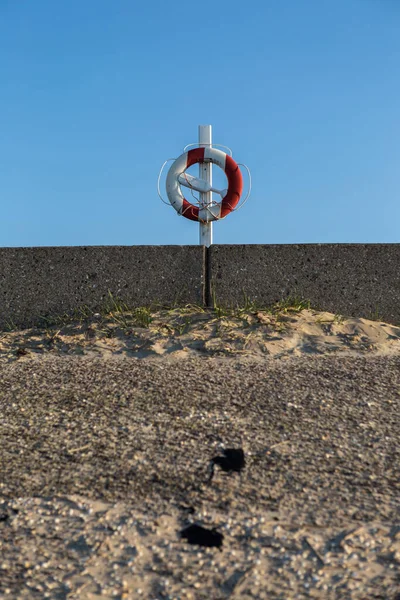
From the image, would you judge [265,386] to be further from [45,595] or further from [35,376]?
[45,595]

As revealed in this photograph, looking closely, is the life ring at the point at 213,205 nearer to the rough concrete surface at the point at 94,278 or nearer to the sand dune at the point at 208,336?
the rough concrete surface at the point at 94,278

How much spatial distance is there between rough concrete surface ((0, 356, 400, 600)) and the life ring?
2.89 metres

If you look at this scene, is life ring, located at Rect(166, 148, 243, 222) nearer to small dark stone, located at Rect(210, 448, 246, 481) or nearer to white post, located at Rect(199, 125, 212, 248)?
white post, located at Rect(199, 125, 212, 248)

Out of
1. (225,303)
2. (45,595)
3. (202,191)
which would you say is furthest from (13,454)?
(202,191)

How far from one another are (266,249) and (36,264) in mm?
1834

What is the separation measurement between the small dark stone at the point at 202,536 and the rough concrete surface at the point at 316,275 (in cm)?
281

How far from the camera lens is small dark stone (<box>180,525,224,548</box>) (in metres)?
1.83

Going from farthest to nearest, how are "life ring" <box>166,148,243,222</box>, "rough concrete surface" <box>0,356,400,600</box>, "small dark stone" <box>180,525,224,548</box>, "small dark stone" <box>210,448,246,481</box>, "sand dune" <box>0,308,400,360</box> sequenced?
"life ring" <box>166,148,243,222</box>
"sand dune" <box>0,308,400,360</box>
"small dark stone" <box>210,448,246,481</box>
"small dark stone" <box>180,525,224,548</box>
"rough concrete surface" <box>0,356,400,600</box>

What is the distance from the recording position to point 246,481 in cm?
213

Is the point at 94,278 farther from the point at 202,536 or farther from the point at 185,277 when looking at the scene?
the point at 202,536

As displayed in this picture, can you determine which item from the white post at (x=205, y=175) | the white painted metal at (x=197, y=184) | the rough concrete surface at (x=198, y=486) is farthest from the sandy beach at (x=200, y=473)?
the white painted metal at (x=197, y=184)

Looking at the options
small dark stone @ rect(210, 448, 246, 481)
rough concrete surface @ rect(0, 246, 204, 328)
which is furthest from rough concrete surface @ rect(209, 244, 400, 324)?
small dark stone @ rect(210, 448, 246, 481)

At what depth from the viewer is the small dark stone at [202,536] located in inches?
72.0

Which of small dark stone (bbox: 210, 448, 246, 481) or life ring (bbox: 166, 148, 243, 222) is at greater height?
life ring (bbox: 166, 148, 243, 222)
